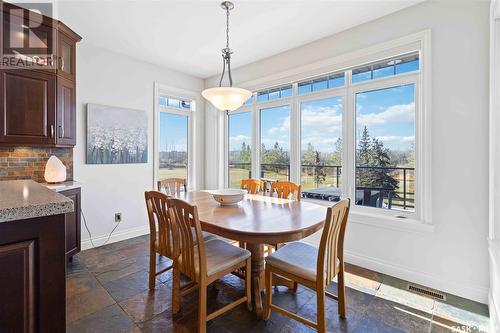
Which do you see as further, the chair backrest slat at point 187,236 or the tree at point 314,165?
the tree at point 314,165

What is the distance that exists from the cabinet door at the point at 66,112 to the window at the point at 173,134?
1.22 metres

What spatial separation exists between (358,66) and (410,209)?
1.74 metres

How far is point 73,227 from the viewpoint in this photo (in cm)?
286

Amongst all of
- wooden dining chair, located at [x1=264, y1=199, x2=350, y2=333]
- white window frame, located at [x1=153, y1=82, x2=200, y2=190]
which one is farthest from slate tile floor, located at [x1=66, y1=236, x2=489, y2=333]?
white window frame, located at [x1=153, y1=82, x2=200, y2=190]

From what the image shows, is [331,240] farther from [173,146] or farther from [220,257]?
[173,146]

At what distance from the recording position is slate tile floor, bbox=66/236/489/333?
188cm

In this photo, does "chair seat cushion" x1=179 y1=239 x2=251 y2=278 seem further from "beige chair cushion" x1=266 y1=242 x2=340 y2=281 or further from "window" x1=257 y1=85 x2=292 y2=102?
"window" x1=257 y1=85 x2=292 y2=102

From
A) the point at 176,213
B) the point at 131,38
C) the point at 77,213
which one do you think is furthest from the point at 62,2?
the point at 176,213

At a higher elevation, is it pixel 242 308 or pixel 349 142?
pixel 349 142

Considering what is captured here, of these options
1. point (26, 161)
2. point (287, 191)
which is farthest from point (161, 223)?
point (26, 161)

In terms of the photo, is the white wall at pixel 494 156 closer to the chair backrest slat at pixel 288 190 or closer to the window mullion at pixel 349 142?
the window mullion at pixel 349 142

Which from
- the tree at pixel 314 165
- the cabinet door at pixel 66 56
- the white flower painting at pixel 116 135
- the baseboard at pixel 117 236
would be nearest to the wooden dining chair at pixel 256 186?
the tree at pixel 314 165

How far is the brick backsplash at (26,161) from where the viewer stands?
2.80 metres

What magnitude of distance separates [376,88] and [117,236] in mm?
4029
